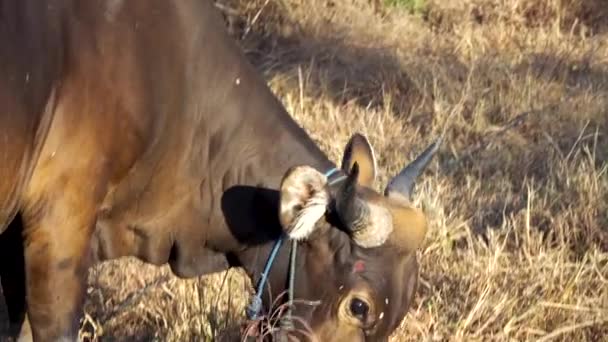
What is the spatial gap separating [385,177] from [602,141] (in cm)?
179

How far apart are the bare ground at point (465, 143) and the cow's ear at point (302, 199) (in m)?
1.02

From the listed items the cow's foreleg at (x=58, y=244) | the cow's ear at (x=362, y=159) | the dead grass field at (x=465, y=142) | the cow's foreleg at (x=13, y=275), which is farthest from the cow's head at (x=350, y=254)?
the cow's foreleg at (x=13, y=275)

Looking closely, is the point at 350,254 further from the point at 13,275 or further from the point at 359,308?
the point at 13,275

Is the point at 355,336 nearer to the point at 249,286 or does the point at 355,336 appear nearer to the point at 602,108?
the point at 249,286

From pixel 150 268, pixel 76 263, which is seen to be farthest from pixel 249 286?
pixel 76 263

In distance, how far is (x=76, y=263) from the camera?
568 centimetres

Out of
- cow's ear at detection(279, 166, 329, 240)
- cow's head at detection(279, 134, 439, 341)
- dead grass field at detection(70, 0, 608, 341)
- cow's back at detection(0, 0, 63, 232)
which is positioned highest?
cow's back at detection(0, 0, 63, 232)

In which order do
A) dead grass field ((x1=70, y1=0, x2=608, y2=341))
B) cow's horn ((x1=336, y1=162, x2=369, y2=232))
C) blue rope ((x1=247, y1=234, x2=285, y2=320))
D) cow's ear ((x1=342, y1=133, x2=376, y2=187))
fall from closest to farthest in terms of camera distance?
cow's horn ((x1=336, y1=162, x2=369, y2=232)) < blue rope ((x1=247, y1=234, x2=285, y2=320)) < cow's ear ((x1=342, y1=133, x2=376, y2=187)) < dead grass field ((x1=70, y1=0, x2=608, y2=341))

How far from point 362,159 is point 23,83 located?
138 centimetres

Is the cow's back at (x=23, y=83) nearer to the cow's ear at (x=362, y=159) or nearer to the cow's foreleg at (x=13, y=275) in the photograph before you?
the cow's foreleg at (x=13, y=275)

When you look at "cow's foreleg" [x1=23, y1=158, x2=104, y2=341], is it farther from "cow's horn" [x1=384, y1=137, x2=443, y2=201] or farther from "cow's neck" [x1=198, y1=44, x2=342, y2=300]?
"cow's horn" [x1=384, y1=137, x2=443, y2=201]

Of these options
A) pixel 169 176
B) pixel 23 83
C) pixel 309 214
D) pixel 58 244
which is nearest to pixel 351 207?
pixel 309 214

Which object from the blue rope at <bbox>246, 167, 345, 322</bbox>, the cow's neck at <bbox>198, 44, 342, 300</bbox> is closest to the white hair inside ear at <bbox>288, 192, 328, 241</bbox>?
the blue rope at <bbox>246, 167, 345, 322</bbox>

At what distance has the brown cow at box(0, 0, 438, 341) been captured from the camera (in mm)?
5422
